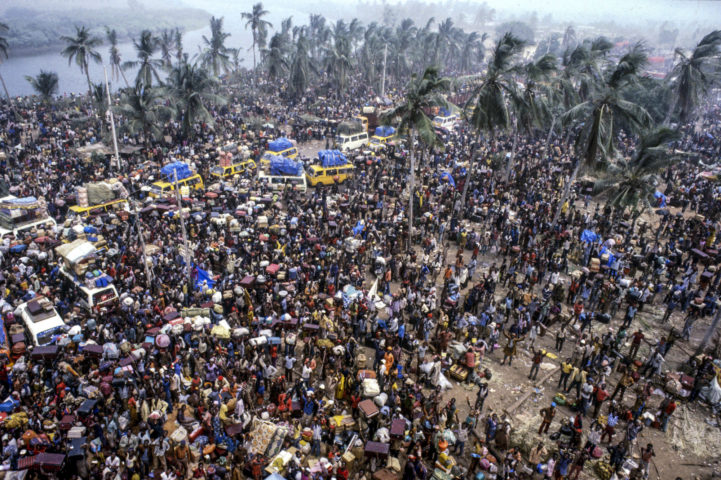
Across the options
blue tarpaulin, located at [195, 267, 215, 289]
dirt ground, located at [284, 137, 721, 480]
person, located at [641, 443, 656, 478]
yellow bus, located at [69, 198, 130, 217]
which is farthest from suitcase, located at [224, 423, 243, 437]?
yellow bus, located at [69, 198, 130, 217]

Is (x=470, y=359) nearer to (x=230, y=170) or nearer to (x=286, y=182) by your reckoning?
(x=286, y=182)

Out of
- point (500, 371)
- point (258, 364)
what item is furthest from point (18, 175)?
point (500, 371)

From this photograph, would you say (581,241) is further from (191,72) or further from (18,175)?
(18,175)

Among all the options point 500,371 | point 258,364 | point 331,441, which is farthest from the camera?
point 500,371

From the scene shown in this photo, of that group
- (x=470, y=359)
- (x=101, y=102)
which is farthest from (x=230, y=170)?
(x=470, y=359)

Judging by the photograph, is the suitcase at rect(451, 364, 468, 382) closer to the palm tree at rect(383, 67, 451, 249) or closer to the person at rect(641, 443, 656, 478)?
the person at rect(641, 443, 656, 478)

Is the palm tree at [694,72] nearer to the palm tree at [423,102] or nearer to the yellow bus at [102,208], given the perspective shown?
the palm tree at [423,102]

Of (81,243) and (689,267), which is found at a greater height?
(81,243)

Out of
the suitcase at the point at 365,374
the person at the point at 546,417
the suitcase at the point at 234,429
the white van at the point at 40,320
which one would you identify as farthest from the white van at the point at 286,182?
the person at the point at 546,417
